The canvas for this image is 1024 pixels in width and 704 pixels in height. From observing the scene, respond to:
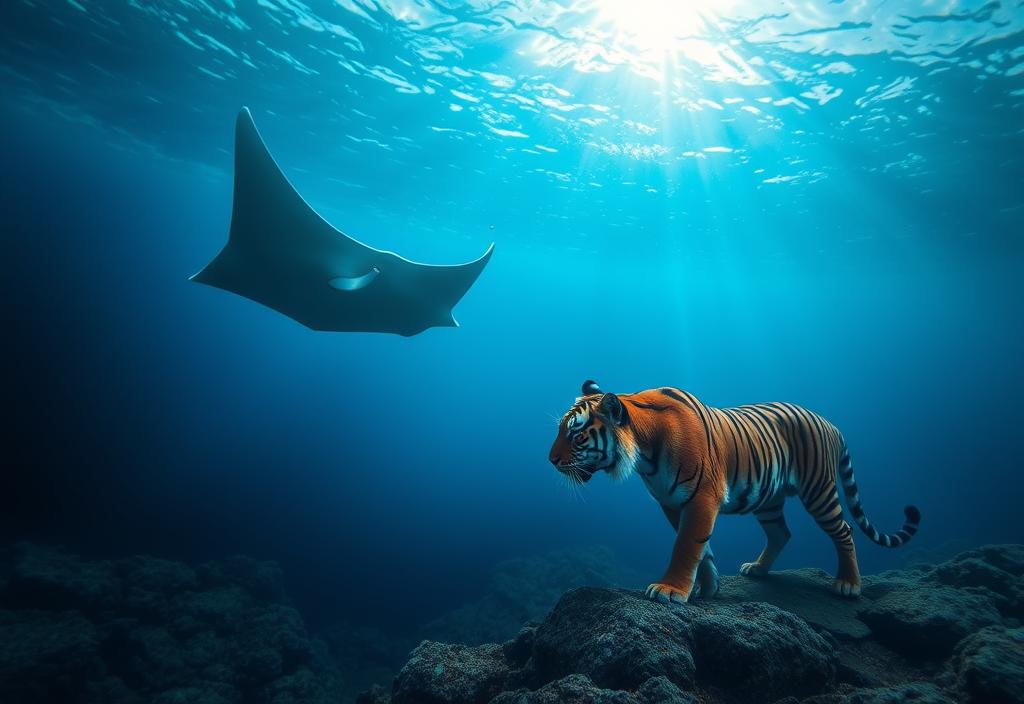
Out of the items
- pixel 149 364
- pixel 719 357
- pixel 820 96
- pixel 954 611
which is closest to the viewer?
pixel 954 611

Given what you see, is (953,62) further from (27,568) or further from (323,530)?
(323,530)

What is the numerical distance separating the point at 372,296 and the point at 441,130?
990cm

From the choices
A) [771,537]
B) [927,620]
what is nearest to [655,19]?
[771,537]

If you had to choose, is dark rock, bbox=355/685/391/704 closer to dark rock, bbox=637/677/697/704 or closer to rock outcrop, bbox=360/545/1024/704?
rock outcrop, bbox=360/545/1024/704

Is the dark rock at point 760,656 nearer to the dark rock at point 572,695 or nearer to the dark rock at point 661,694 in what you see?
the dark rock at point 661,694

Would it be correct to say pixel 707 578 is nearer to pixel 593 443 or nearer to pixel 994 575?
pixel 593 443

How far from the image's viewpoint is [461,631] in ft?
39.8

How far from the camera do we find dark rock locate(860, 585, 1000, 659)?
275 cm

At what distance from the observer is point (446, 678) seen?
233 centimetres

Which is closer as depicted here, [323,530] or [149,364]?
[323,530]

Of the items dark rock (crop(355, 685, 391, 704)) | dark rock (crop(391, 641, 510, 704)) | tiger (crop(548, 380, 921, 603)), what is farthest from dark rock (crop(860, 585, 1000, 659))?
dark rock (crop(355, 685, 391, 704))

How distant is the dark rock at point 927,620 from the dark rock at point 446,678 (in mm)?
2708

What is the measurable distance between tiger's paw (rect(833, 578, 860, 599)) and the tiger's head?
2565 mm

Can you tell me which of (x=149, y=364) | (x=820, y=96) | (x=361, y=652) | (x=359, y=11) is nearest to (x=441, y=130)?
(x=359, y=11)
